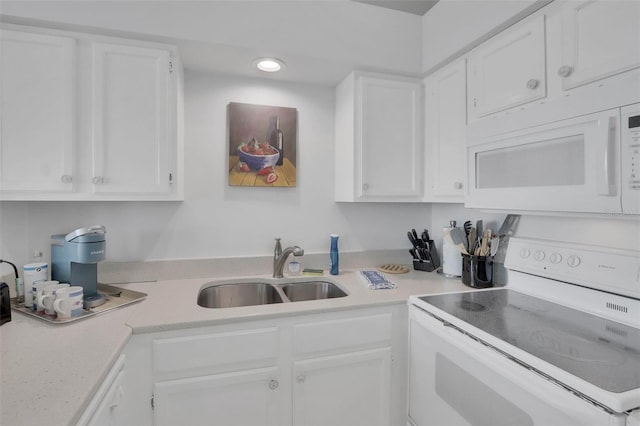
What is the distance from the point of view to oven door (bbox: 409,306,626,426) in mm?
819

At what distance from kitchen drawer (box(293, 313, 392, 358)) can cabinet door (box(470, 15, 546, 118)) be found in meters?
1.15

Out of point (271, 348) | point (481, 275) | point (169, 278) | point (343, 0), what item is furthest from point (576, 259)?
point (169, 278)

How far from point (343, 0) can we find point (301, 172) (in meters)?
1.03

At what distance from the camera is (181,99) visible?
1766 mm

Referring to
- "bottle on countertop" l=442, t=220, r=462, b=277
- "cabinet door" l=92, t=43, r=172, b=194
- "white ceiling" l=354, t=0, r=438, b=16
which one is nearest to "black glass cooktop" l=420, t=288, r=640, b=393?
"bottle on countertop" l=442, t=220, r=462, b=277

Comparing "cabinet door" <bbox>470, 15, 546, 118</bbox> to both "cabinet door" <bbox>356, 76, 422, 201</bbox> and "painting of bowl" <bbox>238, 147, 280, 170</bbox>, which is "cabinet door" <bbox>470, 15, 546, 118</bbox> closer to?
"cabinet door" <bbox>356, 76, 422, 201</bbox>

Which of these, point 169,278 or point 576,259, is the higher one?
point 576,259

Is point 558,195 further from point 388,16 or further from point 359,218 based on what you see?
point 388,16

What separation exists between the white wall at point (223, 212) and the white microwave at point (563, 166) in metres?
0.88

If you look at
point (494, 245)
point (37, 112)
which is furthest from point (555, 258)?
point (37, 112)

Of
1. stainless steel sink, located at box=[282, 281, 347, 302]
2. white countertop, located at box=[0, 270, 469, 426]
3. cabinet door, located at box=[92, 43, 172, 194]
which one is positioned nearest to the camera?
white countertop, located at box=[0, 270, 469, 426]

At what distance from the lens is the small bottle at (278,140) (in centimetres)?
201

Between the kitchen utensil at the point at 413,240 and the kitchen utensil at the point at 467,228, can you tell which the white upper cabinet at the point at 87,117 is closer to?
the kitchen utensil at the point at 413,240

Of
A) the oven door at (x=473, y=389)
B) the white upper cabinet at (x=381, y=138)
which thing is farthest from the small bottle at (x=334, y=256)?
the oven door at (x=473, y=389)
